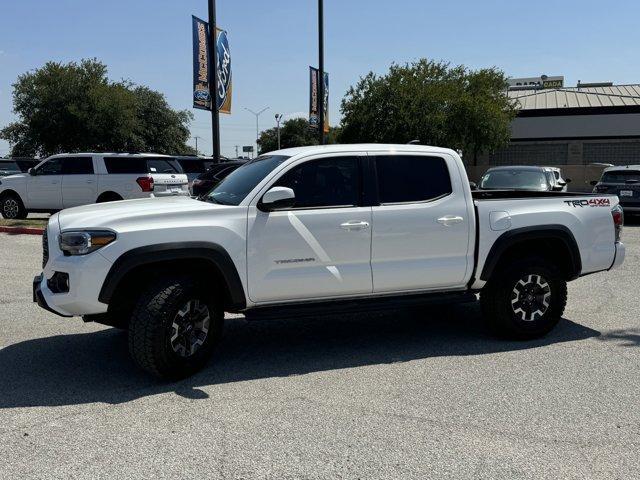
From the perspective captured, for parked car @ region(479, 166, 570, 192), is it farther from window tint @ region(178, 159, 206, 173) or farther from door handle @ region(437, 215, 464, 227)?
door handle @ region(437, 215, 464, 227)

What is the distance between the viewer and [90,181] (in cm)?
1536

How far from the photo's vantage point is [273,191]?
484 centimetres

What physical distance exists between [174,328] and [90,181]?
11797 mm

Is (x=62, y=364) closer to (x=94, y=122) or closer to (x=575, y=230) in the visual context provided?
(x=575, y=230)

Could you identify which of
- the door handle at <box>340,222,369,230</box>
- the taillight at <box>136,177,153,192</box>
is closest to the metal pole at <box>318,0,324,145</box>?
the taillight at <box>136,177,153,192</box>

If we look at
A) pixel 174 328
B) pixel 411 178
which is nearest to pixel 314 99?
pixel 411 178

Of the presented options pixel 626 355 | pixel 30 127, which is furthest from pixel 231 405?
pixel 30 127

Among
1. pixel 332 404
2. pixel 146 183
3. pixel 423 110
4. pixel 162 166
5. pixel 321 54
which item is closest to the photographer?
pixel 332 404

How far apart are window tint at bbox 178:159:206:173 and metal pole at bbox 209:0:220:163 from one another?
2.15 metres

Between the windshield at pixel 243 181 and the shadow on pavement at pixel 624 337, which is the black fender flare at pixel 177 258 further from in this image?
the shadow on pavement at pixel 624 337

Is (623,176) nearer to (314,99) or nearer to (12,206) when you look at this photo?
(314,99)

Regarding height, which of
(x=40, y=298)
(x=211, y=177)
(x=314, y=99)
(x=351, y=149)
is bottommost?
(x=40, y=298)

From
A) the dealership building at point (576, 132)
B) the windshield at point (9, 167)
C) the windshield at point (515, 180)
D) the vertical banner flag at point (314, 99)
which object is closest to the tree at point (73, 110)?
the windshield at point (9, 167)

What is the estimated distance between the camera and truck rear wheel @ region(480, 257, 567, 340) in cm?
578
